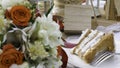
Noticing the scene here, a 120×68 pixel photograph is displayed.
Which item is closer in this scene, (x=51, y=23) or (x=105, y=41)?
(x=51, y=23)

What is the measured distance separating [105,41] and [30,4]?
0.31m

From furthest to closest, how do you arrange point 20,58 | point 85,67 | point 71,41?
point 71,41
point 85,67
point 20,58

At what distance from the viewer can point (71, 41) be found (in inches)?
39.4

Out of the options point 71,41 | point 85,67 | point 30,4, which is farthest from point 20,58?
point 71,41

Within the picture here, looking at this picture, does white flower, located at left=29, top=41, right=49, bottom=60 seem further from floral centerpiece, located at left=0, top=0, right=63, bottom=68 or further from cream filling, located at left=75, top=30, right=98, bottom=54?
cream filling, located at left=75, top=30, right=98, bottom=54

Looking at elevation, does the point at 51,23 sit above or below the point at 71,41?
above

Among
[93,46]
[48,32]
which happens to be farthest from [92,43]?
[48,32]

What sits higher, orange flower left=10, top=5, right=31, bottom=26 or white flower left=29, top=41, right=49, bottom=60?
orange flower left=10, top=5, right=31, bottom=26

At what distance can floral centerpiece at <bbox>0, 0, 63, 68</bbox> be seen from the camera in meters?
0.56

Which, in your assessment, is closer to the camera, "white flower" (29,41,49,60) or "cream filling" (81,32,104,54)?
"white flower" (29,41,49,60)

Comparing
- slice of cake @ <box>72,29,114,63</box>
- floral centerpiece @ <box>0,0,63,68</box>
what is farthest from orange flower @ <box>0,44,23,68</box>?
slice of cake @ <box>72,29,114,63</box>

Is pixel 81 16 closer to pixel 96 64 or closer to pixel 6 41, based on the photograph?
pixel 96 64

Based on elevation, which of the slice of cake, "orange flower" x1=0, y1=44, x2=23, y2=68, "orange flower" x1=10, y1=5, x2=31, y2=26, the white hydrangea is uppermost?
"orange flower" x1=10, y1=5, x2=31, y2=26

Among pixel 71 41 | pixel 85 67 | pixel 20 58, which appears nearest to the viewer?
pixel 20 58
